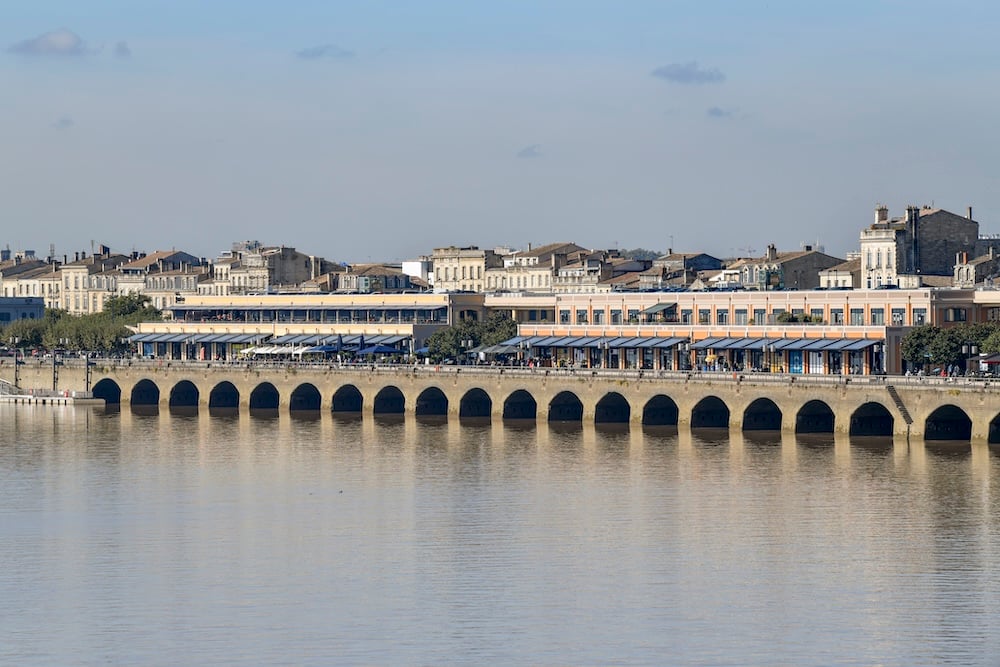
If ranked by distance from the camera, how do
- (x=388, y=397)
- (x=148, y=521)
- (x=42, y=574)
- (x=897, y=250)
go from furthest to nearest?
(x=897, y=250)
(x=388, y=397)
(x=148, y=521)
(x=42, y=574)

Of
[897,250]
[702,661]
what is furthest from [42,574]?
[897,250]

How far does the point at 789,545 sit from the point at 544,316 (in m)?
87.7

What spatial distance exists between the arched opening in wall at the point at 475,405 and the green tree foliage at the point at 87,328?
55429mm

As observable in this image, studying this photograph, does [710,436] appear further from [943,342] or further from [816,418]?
[943,342]

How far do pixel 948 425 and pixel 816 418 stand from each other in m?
9.31

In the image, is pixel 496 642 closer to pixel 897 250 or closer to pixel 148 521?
pixel 148 521

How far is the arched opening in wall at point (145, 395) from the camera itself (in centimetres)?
15302

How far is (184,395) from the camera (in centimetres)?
15325

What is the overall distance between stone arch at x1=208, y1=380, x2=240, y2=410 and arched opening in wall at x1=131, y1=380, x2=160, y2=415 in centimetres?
482

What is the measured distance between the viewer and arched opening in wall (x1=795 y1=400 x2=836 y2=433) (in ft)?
358

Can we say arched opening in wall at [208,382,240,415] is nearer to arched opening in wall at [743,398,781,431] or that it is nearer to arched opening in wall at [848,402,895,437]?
arched opening in wall at [743,398,781,431]

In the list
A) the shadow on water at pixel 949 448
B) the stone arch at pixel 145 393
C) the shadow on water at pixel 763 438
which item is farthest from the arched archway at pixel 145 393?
the shadow on water at pixel 949 448

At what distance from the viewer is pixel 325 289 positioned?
19062cm

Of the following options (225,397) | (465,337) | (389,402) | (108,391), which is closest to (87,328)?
(108,391)
